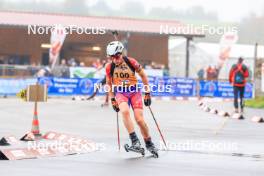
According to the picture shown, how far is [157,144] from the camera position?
13.5m

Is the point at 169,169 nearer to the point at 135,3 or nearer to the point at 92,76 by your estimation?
the point at 92,76

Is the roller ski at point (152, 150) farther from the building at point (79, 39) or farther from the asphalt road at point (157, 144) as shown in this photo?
the building at point (79, 39)

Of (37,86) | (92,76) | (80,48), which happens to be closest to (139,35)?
(80,48)

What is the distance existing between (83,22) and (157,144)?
31968 millimetres

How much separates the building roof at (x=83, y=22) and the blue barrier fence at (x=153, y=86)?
25.4ft

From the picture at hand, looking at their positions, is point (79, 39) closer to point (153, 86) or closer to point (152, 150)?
point (153, 86)

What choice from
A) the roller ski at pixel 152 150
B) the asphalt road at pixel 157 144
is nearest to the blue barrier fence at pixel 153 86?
the asphalt road at pixel 157 144

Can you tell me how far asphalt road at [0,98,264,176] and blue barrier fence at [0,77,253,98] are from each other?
7903 millimetres

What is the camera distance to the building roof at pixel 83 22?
41.9 meters

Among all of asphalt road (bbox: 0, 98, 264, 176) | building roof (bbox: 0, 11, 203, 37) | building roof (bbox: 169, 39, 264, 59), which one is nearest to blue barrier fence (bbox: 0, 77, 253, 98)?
building roof (bbox: 0, 11, 203, 37)

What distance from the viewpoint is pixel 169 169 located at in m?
9.88

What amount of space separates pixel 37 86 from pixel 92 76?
21452mm

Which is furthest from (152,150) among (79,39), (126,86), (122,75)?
(79,39)

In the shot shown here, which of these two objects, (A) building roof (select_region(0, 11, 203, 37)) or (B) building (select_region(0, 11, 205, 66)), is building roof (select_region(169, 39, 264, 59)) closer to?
(B) building (select_region(0, 11, 205, 66))
